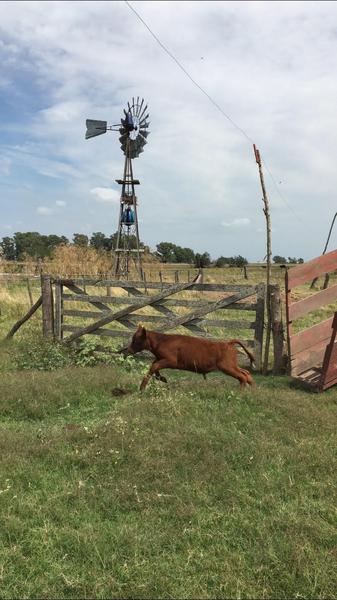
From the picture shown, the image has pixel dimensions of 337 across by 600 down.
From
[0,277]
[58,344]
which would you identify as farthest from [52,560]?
[0,277]

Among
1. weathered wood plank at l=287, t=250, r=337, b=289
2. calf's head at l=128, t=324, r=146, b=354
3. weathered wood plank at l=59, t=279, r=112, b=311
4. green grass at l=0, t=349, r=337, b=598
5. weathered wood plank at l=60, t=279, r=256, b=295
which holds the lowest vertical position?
green grass at l=0, t=349, r=337, b=598

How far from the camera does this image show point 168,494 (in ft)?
12.1

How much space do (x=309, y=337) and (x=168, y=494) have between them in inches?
172

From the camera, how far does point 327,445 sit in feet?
15.1

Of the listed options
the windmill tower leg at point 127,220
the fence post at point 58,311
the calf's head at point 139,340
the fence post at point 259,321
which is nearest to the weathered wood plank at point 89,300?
the fence post at point 58,311

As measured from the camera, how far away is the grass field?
9.14ft

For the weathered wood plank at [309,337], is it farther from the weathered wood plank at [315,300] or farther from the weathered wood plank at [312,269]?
the weathered wood plank at [312,269]

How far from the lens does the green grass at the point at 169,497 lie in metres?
2.78

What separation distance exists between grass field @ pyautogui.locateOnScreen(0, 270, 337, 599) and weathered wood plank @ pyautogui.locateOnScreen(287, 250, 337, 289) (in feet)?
6.14

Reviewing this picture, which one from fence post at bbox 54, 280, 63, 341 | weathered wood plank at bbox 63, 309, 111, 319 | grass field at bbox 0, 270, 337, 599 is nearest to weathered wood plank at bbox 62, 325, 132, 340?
fence post at bbox 54, 280, 63, 341

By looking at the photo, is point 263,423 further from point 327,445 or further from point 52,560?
point 52,560

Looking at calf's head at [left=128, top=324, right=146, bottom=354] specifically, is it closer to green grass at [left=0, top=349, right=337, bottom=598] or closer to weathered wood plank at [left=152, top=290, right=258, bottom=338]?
green grass at [left=0, top=349, right=337, bottom=598]

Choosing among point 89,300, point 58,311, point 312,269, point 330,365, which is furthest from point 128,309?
point 330,365

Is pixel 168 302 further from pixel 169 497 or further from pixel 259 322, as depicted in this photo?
pixel 169 497
